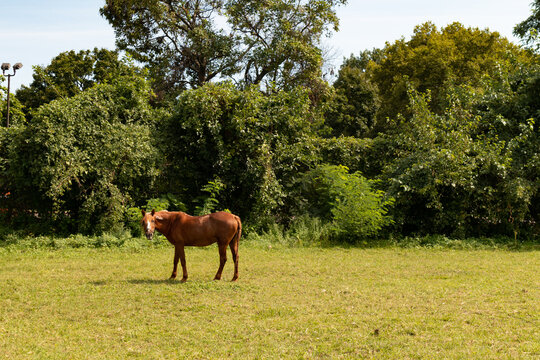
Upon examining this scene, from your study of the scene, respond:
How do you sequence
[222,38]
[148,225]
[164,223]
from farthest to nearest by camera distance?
[222,38] < [164,223] < [148,225]

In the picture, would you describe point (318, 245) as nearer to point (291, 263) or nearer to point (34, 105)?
point (291, 263)

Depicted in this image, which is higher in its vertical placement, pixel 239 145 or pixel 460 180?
pixel 239 145

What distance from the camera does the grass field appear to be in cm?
536

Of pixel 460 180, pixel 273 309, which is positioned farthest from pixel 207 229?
pixel 460 180

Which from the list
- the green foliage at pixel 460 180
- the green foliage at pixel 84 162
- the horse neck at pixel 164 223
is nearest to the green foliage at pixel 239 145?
the green foliage at pixel 84 162

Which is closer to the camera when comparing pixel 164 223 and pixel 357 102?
pixel 164 223

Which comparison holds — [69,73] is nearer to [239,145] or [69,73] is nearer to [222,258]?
[239,145]

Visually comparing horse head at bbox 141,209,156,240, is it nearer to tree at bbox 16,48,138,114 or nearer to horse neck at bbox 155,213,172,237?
horse neck at bbox 155,213,172,237

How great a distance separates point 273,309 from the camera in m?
6.85

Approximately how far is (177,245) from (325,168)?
7.18m

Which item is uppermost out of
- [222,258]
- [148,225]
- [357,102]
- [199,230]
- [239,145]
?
[357,102]

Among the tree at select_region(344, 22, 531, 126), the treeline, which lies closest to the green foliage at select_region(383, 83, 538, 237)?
the treeline

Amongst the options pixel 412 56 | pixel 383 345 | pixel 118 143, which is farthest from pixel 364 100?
pixel 383 345

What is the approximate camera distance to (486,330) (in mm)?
5789
